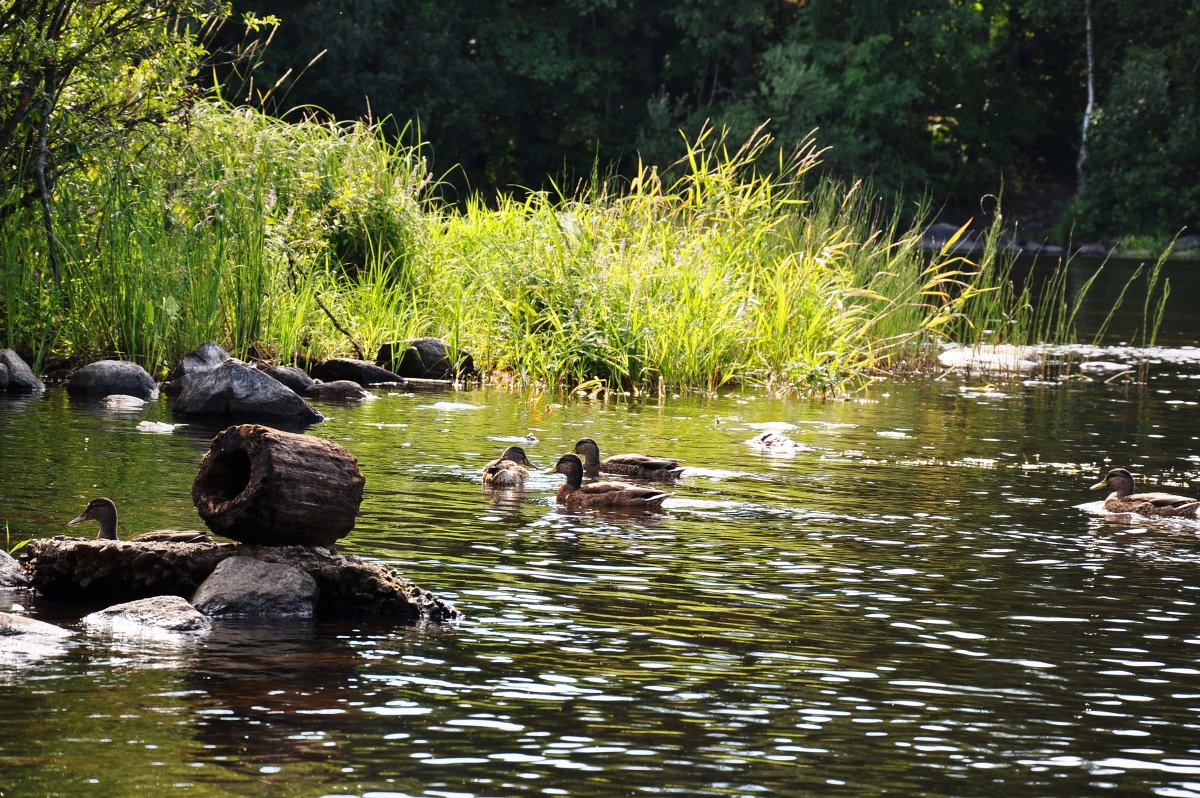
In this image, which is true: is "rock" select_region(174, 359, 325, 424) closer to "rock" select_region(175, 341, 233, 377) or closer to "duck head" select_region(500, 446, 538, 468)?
"rock" select_region(175, 341, 233, 377)

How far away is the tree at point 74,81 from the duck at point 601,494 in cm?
773

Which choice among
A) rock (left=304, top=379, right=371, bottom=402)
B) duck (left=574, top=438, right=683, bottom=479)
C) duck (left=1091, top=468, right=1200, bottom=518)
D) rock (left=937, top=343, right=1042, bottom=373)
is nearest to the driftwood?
duck (left=574, top=438, right=683, bottom=479)

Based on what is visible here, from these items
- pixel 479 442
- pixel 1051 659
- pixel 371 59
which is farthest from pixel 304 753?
pixel 371 59

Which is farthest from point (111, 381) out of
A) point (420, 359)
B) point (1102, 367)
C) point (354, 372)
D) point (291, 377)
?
point (1102, 367)

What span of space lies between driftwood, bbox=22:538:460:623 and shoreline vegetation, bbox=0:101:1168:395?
32.2ft

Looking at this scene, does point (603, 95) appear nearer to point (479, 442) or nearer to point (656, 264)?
point (656, 264)

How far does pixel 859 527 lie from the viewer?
426 inches

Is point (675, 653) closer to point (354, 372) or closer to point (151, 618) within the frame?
point (151, 618)

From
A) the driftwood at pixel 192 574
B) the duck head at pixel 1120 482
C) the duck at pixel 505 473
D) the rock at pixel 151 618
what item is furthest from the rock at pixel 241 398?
the rock at pixel 151 618

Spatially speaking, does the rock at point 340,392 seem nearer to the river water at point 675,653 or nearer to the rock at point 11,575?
the river water at point 675,653

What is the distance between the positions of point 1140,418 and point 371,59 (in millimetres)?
41880

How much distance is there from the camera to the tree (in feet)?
55.2

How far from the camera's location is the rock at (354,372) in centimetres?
1909

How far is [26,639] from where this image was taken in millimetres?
7090
